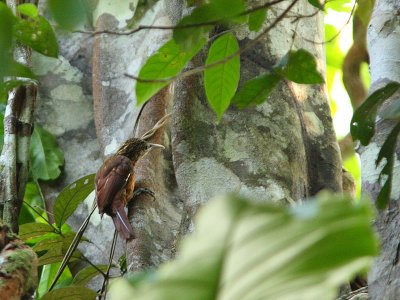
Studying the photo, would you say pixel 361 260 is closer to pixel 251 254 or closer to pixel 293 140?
pixel 251 254

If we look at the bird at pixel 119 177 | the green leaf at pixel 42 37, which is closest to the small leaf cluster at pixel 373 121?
the green leaf at pixel 42 37

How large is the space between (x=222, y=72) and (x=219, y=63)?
380 millimetres

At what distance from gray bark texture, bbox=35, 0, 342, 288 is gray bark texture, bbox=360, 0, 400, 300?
24 cm

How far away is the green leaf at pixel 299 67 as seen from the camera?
144 cm

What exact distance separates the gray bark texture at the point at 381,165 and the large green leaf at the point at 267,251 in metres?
0.85

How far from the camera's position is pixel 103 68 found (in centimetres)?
342

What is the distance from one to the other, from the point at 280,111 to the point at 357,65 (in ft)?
5.06

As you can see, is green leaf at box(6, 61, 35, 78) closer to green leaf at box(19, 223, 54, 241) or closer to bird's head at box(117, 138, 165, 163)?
green leaf at box(19, 223, 54, 241)

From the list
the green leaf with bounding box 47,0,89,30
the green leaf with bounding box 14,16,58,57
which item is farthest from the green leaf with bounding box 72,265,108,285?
the green leaf with bounding box 47,0,89,30

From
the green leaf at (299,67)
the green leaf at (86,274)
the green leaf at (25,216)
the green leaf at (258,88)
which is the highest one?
the green leaf at (299,67)

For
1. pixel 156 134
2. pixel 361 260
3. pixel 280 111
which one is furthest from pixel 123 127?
pixel 361 260

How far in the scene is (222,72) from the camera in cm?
161

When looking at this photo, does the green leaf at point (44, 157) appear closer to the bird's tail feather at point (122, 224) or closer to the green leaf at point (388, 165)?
the bird's tail feather at point (122, 224)

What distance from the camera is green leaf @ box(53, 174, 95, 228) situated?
2523 millimetres
